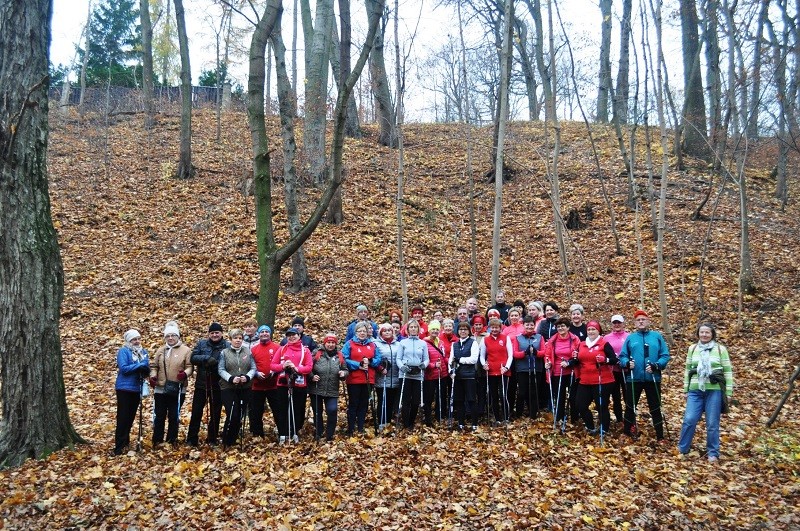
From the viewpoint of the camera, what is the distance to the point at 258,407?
8.66 meters

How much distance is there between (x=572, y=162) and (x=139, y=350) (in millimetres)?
19288

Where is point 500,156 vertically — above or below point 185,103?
below

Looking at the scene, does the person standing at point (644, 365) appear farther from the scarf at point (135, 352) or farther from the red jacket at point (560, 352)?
the scarf at point (135, 352)

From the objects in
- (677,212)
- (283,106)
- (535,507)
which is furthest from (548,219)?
(535,507)

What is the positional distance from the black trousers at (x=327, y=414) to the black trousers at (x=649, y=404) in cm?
423

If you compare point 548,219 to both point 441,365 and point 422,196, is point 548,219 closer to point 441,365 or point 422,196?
point 422,196

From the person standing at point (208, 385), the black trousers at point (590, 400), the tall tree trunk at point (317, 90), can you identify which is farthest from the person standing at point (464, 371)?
the tall tree trunk at point (317, 90)

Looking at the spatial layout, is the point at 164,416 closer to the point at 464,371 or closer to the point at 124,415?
the point at 124,415

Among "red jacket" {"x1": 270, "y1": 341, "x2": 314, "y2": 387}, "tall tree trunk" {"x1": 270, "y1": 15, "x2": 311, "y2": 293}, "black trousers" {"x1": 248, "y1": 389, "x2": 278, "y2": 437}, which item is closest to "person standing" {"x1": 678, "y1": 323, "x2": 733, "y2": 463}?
"red jacket" {"x1": 270, "y1": 341, "x2": 314, "y2": 387}

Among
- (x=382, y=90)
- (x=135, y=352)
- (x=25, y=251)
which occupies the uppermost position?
(x=382, y=90)

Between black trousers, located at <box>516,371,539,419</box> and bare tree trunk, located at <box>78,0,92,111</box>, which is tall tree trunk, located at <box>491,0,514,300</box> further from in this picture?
bare tree trunk, located at <box>78,0,92,111</box>

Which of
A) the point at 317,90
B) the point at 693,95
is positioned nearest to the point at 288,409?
the point at 317,90

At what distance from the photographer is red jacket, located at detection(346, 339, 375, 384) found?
28.8 ft

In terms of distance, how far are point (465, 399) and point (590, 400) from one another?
1.84m
